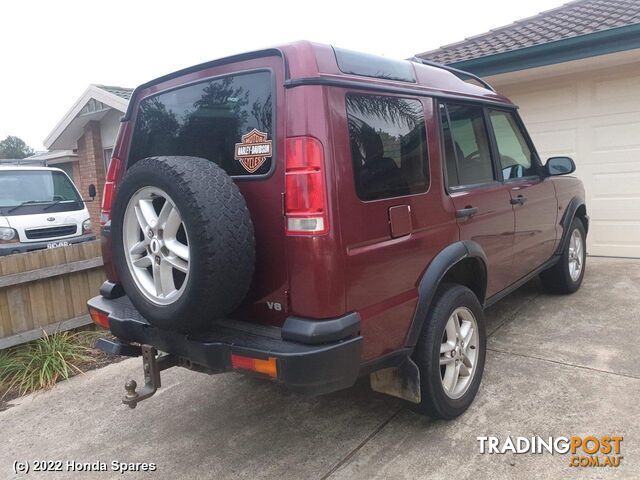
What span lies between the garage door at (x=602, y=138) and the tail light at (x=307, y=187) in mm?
6076

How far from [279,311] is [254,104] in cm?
104

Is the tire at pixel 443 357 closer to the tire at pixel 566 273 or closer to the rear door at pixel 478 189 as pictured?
the rear door at pixel 478 189

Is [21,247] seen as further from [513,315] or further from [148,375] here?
[513,315]

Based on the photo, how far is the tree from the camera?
2245 inches

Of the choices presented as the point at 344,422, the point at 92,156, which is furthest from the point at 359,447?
the point at 92,156

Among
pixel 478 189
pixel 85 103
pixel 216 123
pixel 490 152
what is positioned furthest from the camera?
pixel 85 103

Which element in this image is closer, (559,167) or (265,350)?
(265,350)

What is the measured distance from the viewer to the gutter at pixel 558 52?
5.87 metres

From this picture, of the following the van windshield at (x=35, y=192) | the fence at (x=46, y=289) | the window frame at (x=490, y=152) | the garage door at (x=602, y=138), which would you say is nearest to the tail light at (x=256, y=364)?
the window frame at (x=490, y=152)

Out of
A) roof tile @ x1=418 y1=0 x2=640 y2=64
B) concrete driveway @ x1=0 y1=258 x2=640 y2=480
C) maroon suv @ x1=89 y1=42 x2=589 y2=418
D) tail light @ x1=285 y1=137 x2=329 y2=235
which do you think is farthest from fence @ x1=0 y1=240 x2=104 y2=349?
roof tile @ x1=418 y1=0 x2=640 y2=64

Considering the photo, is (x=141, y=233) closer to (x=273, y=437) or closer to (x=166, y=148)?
(x=166, y=148)

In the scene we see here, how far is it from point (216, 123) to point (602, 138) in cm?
608

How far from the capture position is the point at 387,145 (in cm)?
260

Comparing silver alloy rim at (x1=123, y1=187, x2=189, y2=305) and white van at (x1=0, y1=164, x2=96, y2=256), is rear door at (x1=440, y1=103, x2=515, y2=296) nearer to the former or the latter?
silver alloy rim at (x1=123, y1=187, x2=189, y2=305)
